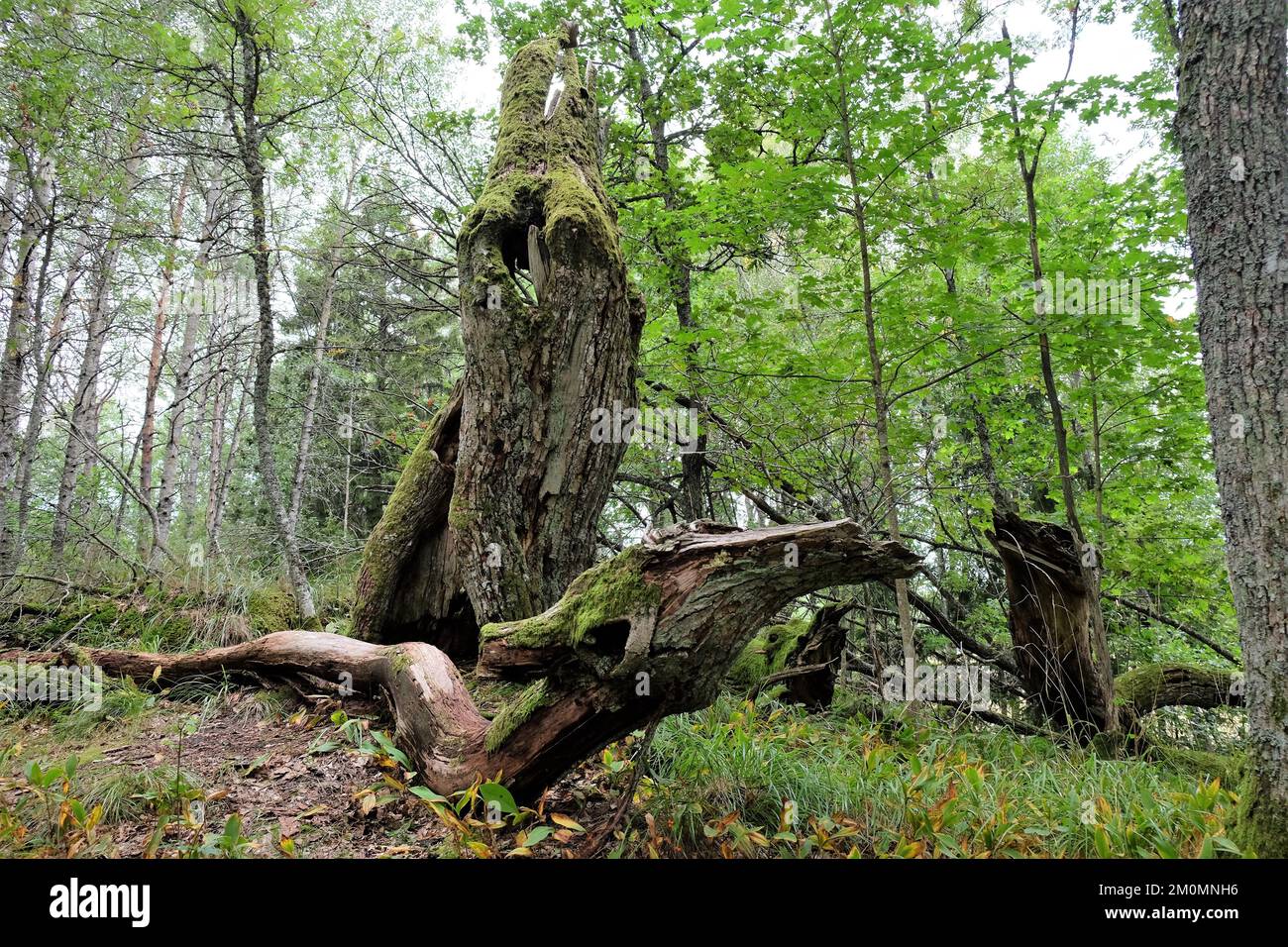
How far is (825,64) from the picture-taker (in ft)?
15.2

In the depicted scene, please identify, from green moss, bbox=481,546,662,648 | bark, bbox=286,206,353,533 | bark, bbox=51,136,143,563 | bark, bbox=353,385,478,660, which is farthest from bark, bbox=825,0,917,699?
bark, bbox=51,136,143,563

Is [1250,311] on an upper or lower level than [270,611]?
upper

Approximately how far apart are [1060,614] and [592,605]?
14.5 ft

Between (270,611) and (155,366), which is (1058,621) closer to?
(270,611)

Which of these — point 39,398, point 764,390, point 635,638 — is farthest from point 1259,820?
point 39,398

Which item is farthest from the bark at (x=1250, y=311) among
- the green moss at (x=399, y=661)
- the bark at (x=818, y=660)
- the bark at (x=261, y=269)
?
the bark at (x=261, y=269)

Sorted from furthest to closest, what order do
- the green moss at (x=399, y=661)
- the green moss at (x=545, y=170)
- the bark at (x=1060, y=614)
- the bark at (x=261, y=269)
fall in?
the bark at (x=261, y=269) < the bark at (x=1060, y=614) < the green moss at (x=545, y=170) < the green moss at (x=399, y=661)

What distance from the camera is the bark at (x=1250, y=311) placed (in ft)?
9.56

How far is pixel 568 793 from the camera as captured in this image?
3164mm

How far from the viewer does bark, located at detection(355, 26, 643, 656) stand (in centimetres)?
387

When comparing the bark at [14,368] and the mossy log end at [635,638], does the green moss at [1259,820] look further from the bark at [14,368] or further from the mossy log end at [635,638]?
the bark at [14,368]

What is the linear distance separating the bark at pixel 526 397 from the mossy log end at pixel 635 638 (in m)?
1.29
